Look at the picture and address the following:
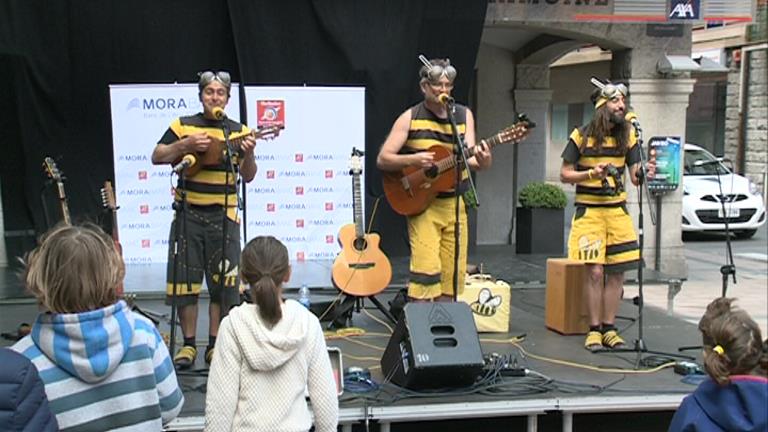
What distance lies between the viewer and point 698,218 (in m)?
12.2

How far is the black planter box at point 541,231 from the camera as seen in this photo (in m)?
9.57

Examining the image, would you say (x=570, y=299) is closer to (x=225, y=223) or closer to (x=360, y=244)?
(x=360, y=244)

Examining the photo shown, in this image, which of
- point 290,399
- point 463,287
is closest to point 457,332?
point 463,287

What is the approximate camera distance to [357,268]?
545cm

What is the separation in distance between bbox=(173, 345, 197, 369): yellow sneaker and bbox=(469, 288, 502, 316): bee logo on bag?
1938 mm

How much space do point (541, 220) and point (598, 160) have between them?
474 centimetres

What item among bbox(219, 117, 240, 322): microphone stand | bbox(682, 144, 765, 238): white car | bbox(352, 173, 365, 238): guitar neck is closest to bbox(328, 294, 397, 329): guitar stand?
bbox(352, 173, 365, 238): guitar neck

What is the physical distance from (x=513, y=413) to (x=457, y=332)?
1.56 feet

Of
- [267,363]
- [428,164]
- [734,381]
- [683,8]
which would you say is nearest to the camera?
[734,381]

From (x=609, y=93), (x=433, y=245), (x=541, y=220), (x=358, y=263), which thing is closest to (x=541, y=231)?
(x=541, y=220)

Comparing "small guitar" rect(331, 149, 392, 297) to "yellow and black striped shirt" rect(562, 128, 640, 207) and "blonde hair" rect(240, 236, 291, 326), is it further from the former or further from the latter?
"blonde hair" rect(240, 236, 291, 326)

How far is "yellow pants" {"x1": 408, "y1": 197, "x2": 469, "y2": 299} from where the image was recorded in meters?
4.70

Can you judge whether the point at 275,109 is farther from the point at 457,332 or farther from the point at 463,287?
the point at 457,332

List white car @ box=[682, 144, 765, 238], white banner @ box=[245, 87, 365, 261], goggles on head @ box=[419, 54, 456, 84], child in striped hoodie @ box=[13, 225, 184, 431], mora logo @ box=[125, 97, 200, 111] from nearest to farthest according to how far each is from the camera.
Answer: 1. child in striped hoodie @ box=[13, 225, 184, 431]
2. goggles on head @ box=[419, 54, 456, 84]
3. mora logo @ box=[125, 97, 200, 111]
4. white banner @ box=[245, 87, 365, 261]
5. white car @ box=[682, 144, 765, 238]
